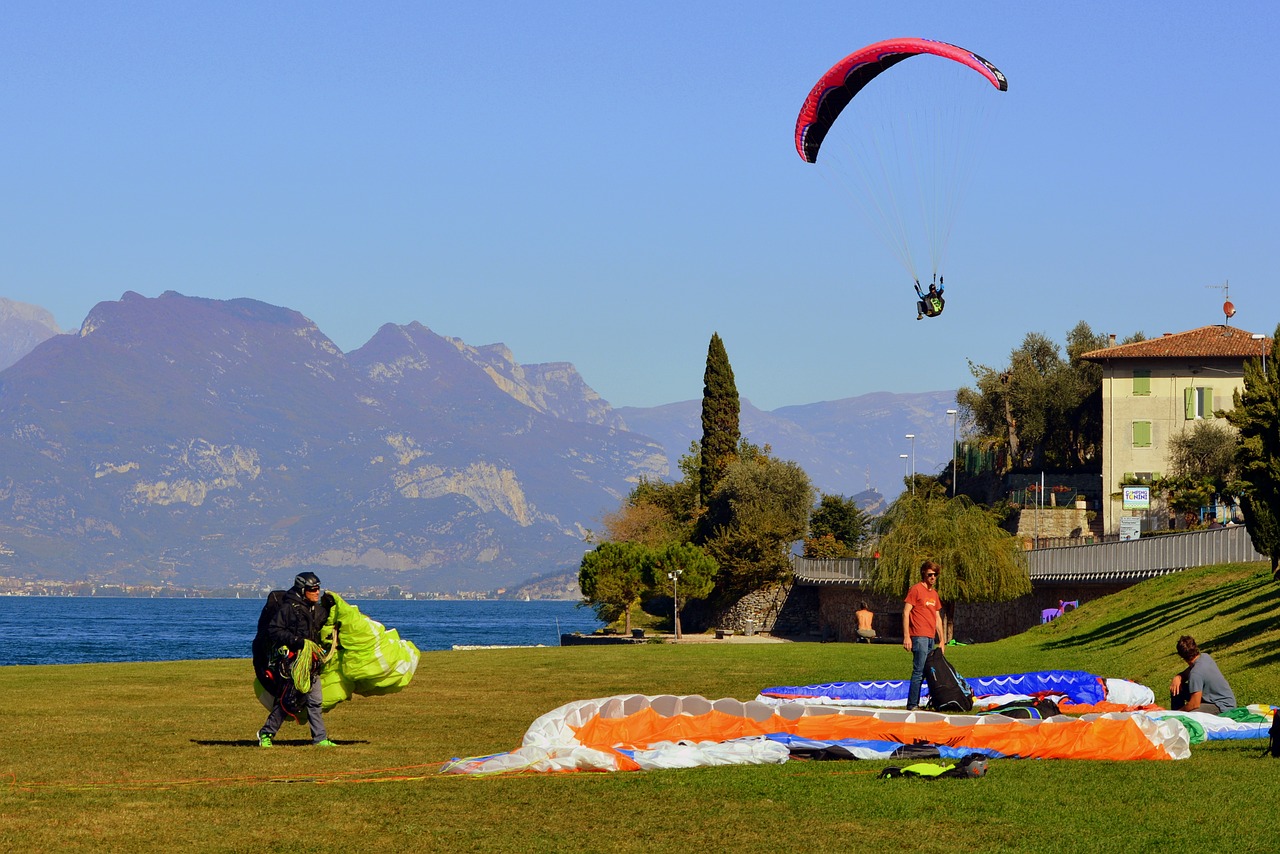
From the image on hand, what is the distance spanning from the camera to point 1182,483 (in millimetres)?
74000

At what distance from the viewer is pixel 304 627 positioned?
687 inches

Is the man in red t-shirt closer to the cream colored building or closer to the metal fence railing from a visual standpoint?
the metal fence railing

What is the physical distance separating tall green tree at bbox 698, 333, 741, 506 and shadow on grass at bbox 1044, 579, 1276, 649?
61510 mm

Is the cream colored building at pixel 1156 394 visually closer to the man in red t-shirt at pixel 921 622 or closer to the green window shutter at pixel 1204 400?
the green window shutter at pixel 1204 400

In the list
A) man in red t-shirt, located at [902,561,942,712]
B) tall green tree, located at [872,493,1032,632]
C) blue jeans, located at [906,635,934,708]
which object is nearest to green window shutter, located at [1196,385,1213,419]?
tall green tree, located at [872,493,1032,632]

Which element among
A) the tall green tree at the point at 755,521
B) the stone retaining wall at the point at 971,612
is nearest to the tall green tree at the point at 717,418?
the tall green tree at the point at 755,521

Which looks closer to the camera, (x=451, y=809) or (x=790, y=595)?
(x=451, y=809)

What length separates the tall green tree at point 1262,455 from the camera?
30.1 m

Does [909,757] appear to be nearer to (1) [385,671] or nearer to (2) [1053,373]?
(1) [385,671]

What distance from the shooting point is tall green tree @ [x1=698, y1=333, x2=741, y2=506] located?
105688 millimetres

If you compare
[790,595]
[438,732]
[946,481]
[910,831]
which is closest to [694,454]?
[946,481]

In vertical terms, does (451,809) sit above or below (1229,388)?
below

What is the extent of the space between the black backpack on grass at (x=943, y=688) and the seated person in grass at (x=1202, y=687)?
2560 millimetres

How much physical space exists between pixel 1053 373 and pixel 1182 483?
20.7 metres
